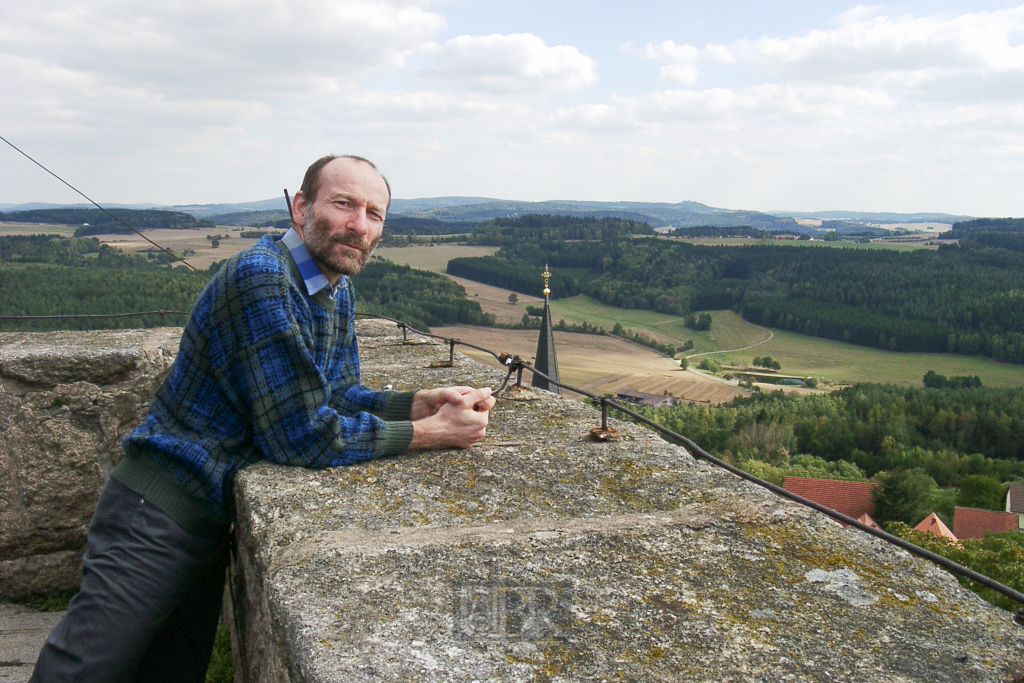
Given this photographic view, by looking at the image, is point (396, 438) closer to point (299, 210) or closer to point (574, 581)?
point (299, 210)

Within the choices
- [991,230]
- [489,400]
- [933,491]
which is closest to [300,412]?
[489,400]

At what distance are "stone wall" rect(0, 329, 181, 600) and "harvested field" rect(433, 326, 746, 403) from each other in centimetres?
3723

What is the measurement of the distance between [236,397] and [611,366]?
180 feet

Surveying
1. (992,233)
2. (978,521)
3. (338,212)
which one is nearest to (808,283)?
(992,233)

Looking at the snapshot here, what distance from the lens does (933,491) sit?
135 ft

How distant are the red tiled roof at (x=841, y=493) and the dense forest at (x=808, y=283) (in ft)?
102

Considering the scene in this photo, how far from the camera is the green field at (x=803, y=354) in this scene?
221 ft

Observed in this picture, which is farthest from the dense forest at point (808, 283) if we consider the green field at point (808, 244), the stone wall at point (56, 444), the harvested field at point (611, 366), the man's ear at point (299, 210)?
A: the man's ear at point (299, 210)

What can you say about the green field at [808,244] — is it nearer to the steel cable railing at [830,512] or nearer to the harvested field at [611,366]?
the harvested field at [611,366]

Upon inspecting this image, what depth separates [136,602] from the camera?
2010 mm

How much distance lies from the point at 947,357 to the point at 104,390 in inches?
3232

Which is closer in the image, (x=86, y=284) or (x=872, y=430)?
(x=86, y=284)

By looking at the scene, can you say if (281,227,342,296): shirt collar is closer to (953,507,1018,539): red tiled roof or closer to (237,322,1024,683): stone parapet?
(237,322,1024,683): stone parapet

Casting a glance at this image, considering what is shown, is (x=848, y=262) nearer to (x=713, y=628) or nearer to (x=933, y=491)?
(x=933, y=491)
